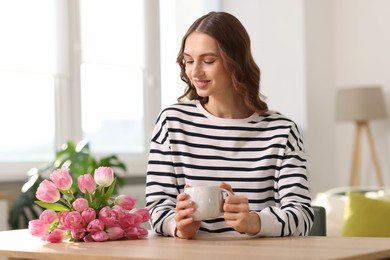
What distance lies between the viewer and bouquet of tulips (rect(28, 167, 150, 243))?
6.73ft

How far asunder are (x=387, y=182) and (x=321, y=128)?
0.65 m

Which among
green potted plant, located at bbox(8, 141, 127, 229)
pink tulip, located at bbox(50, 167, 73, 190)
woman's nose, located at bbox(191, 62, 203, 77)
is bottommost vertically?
green potted plant, located at bbox(8, 141, 127, 229)

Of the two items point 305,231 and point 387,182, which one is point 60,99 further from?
point 305,231

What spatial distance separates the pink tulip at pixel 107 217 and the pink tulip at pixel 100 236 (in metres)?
0.03

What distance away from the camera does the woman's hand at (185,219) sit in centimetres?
200

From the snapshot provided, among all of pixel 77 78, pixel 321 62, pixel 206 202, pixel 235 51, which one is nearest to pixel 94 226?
pixel 206 202

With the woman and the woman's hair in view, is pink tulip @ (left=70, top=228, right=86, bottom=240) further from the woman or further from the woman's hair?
the woman's hair

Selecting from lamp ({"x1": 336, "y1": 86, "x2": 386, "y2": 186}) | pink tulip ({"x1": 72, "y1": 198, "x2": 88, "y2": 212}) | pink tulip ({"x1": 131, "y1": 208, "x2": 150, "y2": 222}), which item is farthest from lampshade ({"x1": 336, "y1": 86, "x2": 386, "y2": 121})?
pink tulip ({"x1": 72, "y1": 198, "x2": 88, "y2": 212})

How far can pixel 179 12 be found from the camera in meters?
6.33

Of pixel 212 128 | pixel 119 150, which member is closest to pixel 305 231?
pixel 212 128

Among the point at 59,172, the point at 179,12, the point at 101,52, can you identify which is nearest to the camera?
the point at 59,172

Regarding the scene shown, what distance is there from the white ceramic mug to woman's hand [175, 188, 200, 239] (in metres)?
0.02

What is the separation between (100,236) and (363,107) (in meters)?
4.51

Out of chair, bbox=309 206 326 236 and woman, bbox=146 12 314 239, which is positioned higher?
woman, bbox=146 12 314 239
